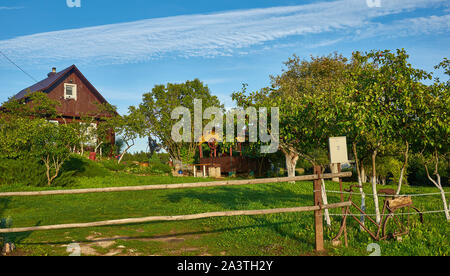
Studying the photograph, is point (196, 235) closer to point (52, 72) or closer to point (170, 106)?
point (170, 106)

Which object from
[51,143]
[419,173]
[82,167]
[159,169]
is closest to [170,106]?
[159,169]

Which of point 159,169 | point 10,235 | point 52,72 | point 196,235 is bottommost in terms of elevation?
point 196,235

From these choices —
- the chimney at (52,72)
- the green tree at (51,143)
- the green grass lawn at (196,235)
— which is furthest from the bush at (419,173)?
the chimney at (52,72)

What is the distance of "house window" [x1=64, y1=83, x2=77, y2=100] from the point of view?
2836 cm

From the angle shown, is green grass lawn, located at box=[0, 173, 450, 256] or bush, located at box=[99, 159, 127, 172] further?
bush, located at box=[99, 159, 127, 172]

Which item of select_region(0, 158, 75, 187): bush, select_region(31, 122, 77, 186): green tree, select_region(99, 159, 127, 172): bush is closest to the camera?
select_region(31, 122, 77, 186): green tree

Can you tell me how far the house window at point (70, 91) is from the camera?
28.4 m

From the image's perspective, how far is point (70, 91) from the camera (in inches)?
1127

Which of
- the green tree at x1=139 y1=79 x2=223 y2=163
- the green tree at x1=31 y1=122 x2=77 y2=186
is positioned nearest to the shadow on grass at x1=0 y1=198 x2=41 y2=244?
the green tree at x1=31 y1=122 x2=77 y2=186

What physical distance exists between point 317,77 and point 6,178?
20709 millimetres

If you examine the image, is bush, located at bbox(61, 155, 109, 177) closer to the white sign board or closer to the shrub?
the shrub

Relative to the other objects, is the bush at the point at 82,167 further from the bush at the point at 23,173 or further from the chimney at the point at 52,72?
the chimney at the point at 52,72

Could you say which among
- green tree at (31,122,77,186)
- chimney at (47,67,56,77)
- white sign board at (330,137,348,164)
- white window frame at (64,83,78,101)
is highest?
chimney at (47,67,56,77)
